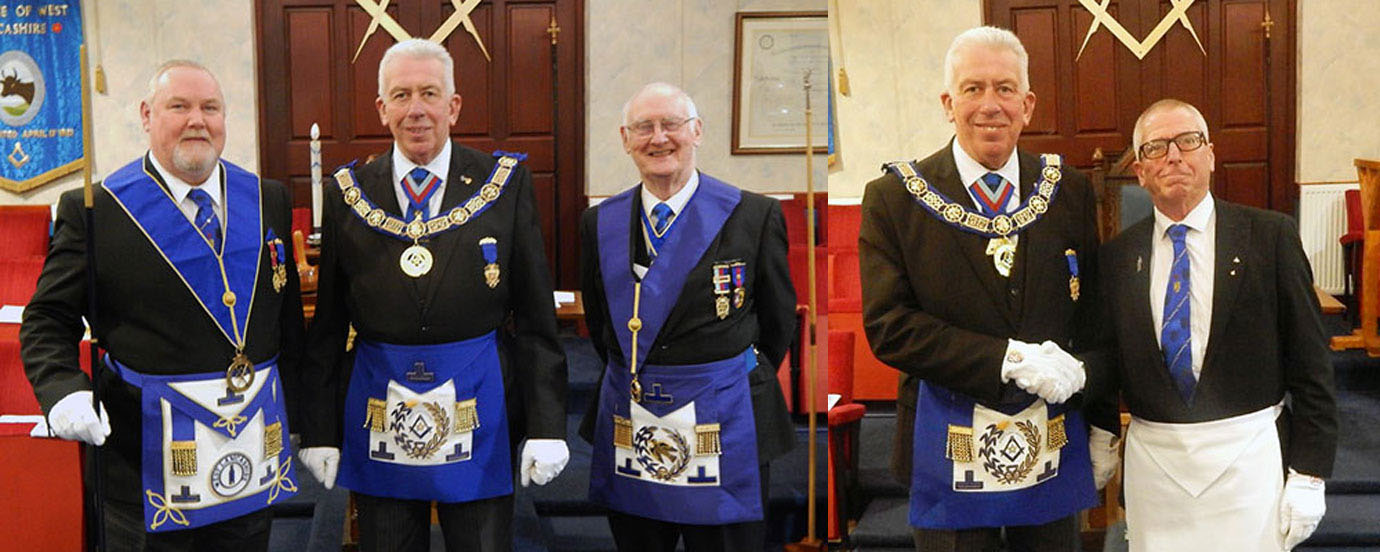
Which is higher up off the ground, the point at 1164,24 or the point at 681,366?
the point at 1164,24

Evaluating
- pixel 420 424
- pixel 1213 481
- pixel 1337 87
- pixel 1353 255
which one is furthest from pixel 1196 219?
pixel 1337 87

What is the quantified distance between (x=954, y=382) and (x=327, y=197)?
1.36 metres

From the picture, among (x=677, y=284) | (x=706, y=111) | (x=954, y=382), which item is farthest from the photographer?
(x=706, y=111)

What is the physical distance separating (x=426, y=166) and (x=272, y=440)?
25.7 inches

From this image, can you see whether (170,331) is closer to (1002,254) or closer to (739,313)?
(739,313)

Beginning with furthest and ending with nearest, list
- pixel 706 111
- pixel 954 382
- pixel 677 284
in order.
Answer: pixel 706 111 < pixel 677 284 < pixel 954 382

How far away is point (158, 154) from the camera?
9.28 feet

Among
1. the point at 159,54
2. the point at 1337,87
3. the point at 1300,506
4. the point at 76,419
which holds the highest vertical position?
the point at 159,54

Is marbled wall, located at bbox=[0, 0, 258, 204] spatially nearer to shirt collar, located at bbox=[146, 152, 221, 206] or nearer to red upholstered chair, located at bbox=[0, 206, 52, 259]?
red upholstered chair, located at bbox=[0, 206, 52, 259]

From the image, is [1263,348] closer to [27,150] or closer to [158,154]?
[158,154]

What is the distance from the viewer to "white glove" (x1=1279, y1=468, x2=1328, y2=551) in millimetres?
2756

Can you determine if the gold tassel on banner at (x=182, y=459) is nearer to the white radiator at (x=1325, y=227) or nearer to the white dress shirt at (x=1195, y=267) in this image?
the white dress shirt at (x=1195, y=267)

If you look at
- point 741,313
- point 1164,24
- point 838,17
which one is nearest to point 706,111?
point 838,17

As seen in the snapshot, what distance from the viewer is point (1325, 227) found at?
27.8ft
